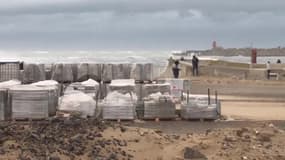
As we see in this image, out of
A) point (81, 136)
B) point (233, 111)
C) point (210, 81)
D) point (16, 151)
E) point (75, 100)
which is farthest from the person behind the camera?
point (210, 81)

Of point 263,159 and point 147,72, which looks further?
point 147,72

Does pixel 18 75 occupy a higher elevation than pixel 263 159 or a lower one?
higher

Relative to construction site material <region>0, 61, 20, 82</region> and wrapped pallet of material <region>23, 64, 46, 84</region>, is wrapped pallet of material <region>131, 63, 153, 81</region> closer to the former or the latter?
wrapped pallet of material <region>23, 64, 46, 84</region>

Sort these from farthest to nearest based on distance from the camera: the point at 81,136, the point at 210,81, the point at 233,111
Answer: the point at 210,81 → the point at 233,111 → the point at 81,136

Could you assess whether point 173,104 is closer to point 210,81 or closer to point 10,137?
point 10,137

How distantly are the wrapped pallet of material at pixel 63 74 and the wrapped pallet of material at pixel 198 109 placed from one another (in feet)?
17.8

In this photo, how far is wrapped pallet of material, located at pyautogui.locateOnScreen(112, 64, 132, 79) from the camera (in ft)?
79.1

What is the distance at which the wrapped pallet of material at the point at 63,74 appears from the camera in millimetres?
23656

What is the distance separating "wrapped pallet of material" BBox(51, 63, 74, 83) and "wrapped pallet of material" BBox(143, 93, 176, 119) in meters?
4.61

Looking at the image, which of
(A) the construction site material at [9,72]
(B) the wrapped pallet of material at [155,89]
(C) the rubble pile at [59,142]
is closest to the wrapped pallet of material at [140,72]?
(B) the wrapped pallet of material at [155,89]

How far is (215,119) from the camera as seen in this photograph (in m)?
20.3

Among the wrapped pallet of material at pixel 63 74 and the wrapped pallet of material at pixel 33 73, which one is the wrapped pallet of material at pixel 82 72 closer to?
the wrapped pallet of material at pixel 63 74

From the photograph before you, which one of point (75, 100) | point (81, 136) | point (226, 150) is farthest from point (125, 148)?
point (75, 100)

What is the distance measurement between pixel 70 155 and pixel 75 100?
24.4ft
